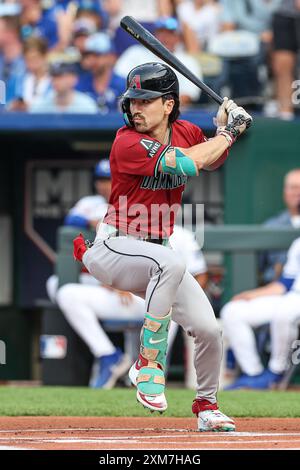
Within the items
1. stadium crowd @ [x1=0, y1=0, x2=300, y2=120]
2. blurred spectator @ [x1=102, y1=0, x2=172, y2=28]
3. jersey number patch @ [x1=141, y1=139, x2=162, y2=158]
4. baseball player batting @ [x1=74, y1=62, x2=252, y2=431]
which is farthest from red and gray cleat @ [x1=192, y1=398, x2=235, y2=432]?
blurred spectator @ [x1=102, y1=0, x2=172, y2=28]

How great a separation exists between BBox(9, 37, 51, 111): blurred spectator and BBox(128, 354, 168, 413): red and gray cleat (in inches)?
223

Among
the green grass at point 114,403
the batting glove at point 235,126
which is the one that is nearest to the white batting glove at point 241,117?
the batting glove at point 235,126

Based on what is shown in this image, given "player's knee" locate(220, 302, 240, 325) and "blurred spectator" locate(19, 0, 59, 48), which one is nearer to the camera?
"player's knee" locate(220, 302, 240, 325)

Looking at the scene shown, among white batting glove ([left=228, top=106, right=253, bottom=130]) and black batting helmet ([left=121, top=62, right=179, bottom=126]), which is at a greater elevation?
black batting helmet ([left=121, top=62, right=179, bottom=126])

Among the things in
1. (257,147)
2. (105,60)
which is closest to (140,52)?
(105,60)

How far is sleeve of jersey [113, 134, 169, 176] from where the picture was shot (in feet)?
17.0

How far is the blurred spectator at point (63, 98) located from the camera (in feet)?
34.2

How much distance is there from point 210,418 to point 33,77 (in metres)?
6.27

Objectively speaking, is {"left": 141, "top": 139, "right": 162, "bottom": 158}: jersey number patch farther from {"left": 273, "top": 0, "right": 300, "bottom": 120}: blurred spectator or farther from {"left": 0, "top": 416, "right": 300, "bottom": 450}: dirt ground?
{"left": 273, "top": 0, "right": 300, "bottom": 120}: blurred spectator

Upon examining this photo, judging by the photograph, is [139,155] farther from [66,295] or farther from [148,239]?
[66,295]

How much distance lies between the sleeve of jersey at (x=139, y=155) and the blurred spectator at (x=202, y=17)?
5954mm

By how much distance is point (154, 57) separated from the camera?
10.6 metres

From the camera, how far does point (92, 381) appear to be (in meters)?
9.34

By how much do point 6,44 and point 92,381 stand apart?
399cm
